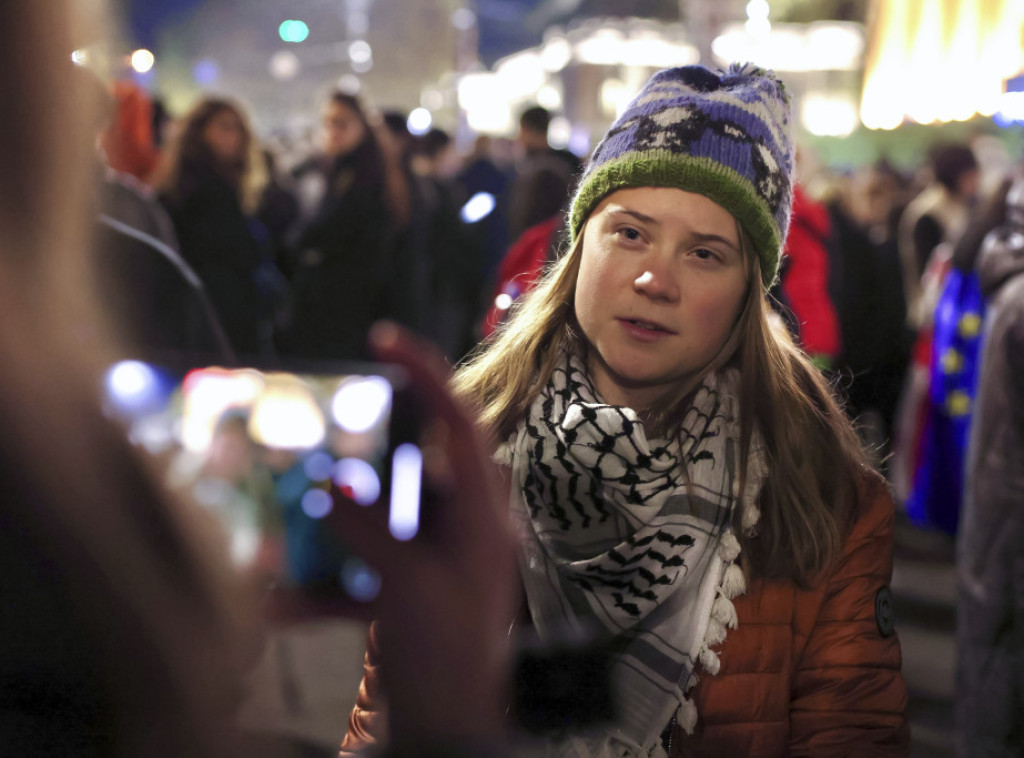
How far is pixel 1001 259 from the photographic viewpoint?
10.0 ft

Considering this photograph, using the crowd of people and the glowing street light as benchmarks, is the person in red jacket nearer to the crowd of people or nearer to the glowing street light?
the crowd of people

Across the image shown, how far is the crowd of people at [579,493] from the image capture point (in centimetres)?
62

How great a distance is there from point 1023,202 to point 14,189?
10.3 ft

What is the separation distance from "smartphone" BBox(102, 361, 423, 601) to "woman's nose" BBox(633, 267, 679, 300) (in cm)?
63

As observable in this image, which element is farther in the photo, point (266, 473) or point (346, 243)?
point (346, 243)

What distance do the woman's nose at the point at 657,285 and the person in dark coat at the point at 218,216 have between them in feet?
11.8

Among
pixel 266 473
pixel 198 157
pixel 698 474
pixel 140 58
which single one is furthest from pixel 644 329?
pixel 198 157

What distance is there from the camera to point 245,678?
643 mm

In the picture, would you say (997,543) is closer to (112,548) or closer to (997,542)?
(997,542)

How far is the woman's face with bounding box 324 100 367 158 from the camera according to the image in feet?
17.1

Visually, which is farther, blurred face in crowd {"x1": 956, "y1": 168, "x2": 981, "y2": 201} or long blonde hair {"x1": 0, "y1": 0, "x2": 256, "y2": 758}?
blurred face in crowd {"x1": 956, "y1": 168, "x2": 981, "y2": 201}

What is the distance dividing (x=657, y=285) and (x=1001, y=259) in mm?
1896

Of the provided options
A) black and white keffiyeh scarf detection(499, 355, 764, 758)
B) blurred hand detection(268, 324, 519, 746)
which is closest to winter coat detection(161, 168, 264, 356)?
black and white keffiyeh scarf detection(499, 355, 764, 758)

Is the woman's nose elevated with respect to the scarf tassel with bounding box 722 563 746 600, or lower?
elevated
